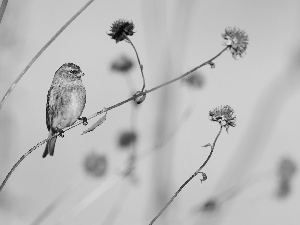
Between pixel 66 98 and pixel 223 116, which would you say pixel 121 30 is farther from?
pixel 66 98

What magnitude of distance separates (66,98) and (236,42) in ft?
11.9

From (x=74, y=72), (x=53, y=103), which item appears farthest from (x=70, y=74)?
(x=53, y=103)

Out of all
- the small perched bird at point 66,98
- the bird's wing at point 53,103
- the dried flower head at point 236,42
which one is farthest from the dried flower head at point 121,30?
the bird's wing at point 53,103

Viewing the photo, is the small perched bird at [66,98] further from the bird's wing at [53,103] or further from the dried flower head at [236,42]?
the dried flower head at [236,42]

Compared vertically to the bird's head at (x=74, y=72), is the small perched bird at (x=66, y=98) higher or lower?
lower

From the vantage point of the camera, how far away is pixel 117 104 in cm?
319

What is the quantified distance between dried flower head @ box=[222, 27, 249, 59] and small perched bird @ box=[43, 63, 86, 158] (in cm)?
318

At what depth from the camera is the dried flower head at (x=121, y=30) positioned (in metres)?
4.62

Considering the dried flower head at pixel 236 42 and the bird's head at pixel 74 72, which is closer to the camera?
the dried flower head at pixel 236 42

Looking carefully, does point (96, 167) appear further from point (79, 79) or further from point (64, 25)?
point (64, 25)

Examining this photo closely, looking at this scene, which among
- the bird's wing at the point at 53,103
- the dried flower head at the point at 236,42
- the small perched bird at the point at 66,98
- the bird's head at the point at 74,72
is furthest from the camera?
the bird's wing at the point at 53,103

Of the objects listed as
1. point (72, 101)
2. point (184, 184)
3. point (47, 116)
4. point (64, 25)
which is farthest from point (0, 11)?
point (47, 116)

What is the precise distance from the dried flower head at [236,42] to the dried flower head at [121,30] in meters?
0.90

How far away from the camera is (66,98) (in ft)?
24.3
